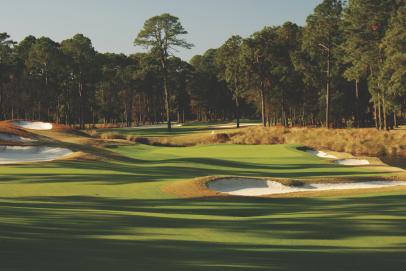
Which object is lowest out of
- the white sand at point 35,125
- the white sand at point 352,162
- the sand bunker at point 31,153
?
the white sand at point 352,162

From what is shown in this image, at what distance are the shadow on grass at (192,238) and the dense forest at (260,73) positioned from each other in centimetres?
4464

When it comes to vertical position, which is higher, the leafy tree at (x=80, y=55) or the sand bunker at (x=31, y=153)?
the leafy tree at (x=80, y=55)

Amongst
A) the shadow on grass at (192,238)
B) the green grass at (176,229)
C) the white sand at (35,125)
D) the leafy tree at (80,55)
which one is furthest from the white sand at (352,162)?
the leafy tree at (80,55)

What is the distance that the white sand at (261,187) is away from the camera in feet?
73.0

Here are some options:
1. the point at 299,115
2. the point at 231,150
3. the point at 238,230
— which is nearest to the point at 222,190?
the point at 238,230

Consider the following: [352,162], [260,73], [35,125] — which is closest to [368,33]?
[260,73]

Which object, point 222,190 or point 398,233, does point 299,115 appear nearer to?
point 222,190

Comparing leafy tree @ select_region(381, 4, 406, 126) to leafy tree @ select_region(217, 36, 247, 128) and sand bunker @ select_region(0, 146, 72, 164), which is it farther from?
sand bunker @ select_region(0, 146, 72, 164)

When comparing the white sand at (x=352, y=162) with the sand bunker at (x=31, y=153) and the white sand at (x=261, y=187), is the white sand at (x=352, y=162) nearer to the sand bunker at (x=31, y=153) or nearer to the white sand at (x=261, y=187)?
the white sand at (x=261, y=187)

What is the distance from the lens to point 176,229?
37.9ft

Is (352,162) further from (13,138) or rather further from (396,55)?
(13,138)

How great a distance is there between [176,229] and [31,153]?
2338 cm

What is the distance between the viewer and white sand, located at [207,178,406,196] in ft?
73.0

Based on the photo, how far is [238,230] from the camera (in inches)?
468
